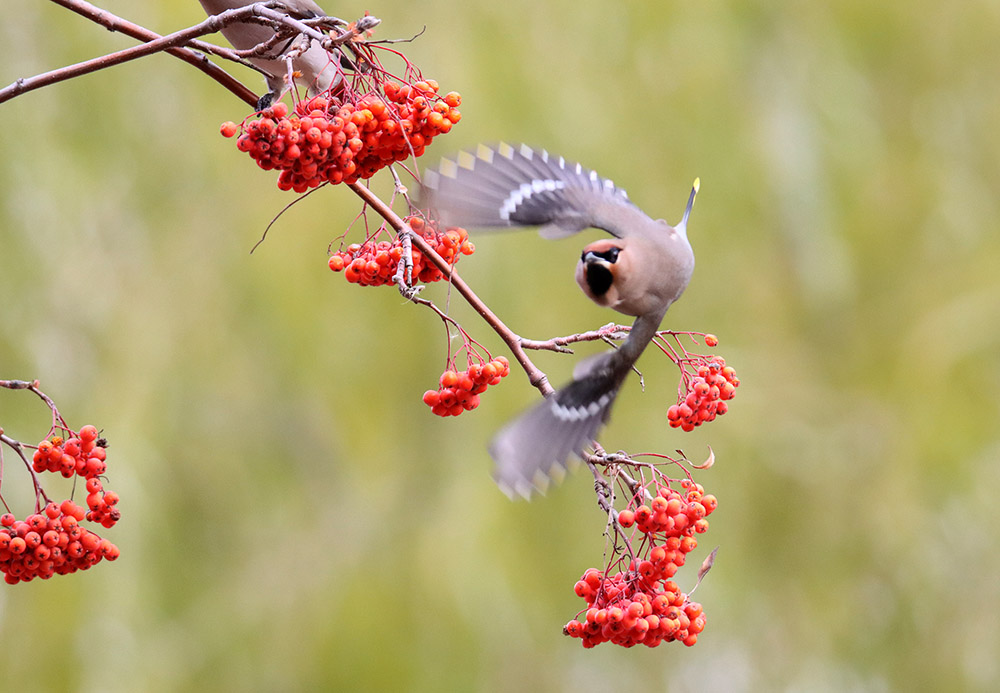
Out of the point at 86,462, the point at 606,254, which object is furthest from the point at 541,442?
the point at 86,462

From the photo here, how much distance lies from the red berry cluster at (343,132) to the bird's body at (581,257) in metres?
0.25

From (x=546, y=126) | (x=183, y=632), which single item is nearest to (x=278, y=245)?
(x=546, y=126)

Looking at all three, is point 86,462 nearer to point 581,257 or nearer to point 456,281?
point 456,281

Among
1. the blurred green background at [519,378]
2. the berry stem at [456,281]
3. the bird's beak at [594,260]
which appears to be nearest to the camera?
the berry stem at [456,281]

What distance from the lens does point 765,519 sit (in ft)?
13.1

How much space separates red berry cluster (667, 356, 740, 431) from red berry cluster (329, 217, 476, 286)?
0.43 m

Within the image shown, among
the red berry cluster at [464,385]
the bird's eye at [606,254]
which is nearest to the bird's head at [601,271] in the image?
the bird's eye at [606,254]

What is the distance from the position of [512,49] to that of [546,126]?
297mm

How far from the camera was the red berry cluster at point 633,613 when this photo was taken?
1688 mm

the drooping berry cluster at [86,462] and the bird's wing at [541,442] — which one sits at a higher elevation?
the bird's wing at [541,442]

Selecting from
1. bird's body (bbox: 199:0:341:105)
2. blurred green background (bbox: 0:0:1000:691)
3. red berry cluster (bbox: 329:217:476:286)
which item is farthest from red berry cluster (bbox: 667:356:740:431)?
blurred green background (bbox: 0:0:1000:691)

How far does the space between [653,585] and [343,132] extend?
799 millimetres

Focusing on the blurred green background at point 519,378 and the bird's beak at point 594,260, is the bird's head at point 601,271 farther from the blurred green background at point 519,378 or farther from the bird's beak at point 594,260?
the blurred green background at point 519,378

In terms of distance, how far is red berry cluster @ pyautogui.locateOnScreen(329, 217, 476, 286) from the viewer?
1.89m
